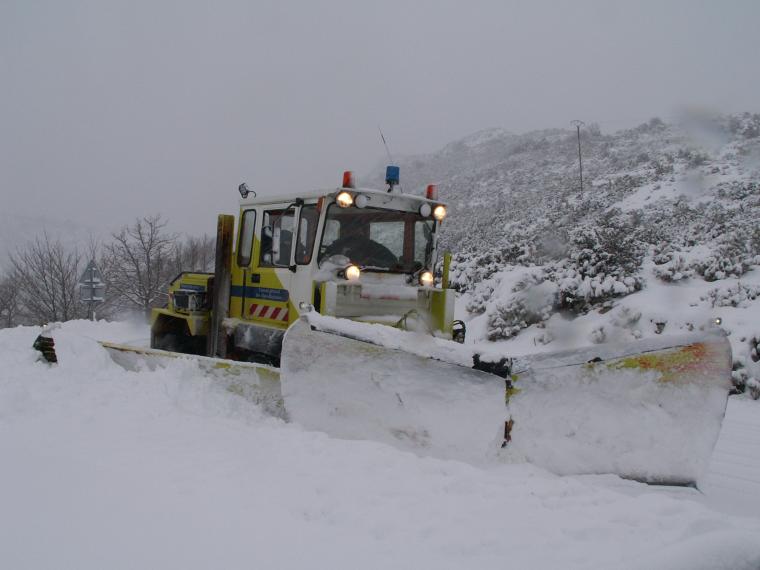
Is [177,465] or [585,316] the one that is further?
[585,316]

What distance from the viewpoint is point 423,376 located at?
3.65 metres

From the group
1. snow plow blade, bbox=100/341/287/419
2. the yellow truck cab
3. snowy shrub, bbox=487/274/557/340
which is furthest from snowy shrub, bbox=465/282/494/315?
snow plow blade, bbox=100/341/287/419

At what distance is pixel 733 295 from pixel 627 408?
736 cm

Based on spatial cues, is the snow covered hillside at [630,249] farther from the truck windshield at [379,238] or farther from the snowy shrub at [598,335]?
the truck windshield at [379,238]

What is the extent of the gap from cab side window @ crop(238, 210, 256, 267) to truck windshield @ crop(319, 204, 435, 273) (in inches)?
42.7

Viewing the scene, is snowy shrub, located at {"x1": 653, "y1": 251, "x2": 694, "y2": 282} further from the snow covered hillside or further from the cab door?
the cab door

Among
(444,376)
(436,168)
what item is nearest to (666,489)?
(444,376)

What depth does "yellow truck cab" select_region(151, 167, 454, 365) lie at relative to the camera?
5082 millimetres

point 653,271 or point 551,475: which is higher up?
point 653,271

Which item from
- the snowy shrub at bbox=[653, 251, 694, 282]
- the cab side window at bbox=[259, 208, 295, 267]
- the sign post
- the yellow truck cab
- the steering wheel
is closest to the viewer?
the yellow truck cab

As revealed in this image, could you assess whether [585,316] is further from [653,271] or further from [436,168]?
[436,168]

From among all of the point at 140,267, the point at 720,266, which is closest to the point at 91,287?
the point at 140,267

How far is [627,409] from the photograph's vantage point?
10.9 ft

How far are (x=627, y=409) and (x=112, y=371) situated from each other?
416cm
